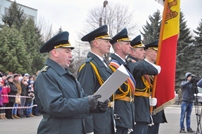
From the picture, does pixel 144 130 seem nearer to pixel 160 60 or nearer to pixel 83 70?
pixel 160 60

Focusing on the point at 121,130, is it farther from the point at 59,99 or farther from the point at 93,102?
the point at 59,99

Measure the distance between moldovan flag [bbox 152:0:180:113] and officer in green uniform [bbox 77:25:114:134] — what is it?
1.73 metres

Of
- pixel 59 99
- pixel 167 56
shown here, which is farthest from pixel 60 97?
pixel 167 56

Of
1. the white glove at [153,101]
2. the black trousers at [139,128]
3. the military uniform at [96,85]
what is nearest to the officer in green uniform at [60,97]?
the military uniform at [96,85]

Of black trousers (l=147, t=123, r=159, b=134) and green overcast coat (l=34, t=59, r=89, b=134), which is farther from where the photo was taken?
black trousers (l=147, t=123, r=159, b=134)

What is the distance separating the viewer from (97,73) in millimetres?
5516

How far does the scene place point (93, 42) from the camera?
573 cm

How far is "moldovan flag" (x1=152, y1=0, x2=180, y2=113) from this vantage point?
7180mm

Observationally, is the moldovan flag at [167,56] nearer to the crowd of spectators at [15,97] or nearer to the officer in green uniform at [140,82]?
the officer in green uniform at [140,82]

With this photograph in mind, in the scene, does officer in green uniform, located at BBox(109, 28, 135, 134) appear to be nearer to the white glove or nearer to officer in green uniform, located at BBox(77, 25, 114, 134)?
officer in green uniform, located at BBox(77, 25, 114, 134)

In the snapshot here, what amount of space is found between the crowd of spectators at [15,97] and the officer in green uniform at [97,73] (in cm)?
1061

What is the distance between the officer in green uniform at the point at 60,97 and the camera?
3.87 metres

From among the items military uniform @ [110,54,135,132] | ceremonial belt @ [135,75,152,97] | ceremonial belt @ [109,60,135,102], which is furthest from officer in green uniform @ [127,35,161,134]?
military uniform @ [110,54,135,132]

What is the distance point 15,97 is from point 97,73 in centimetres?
1155
